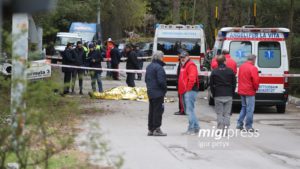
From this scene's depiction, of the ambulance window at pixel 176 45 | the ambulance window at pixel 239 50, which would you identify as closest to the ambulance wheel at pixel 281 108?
the ambulance window at pixel 239 50

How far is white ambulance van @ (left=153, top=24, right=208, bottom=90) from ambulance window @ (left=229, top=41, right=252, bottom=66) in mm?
7079

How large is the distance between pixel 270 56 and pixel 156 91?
609 centimetres

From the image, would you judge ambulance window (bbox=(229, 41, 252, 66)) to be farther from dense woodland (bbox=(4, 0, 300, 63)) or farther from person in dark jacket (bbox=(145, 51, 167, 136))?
person in dark jacket (bbox=(145, 51, 167, 136))

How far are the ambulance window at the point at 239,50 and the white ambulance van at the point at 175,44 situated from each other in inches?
279

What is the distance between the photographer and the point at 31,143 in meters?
5.32

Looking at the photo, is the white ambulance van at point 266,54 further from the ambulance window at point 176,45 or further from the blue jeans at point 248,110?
the ambulance window at point 176,45

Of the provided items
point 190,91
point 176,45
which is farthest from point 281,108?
point 176,45

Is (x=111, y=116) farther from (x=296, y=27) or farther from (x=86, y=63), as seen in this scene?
(x=296, y=27)

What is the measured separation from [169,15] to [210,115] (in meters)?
62.9

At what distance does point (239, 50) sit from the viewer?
16859 millimetres

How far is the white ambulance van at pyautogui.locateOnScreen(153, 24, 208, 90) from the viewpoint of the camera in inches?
945

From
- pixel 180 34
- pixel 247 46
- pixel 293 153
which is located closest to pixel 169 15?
pixel 180 34

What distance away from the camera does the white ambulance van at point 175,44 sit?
2400 centimetres

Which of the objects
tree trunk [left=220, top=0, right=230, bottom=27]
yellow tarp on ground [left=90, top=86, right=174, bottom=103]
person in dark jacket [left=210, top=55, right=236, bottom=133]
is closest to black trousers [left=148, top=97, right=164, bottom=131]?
person in dark jacket [left=210, top=55, right=236, bottom=133]
